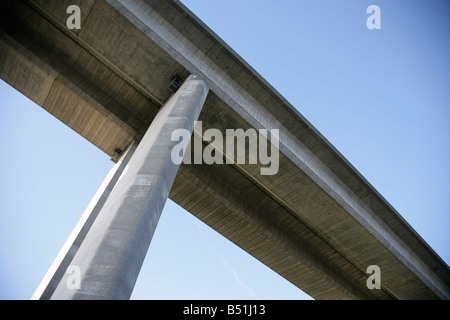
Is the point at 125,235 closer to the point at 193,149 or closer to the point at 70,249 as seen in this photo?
the point at 70,249

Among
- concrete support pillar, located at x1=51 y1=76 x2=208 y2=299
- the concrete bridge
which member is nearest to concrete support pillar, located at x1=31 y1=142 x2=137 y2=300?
the concrete bridge

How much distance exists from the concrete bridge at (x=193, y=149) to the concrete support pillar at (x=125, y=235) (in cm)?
3

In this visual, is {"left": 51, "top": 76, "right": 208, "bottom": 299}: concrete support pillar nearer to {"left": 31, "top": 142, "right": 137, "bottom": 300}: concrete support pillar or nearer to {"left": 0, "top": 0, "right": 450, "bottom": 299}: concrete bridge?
Result: {"left": 0, "top": 0, "right": 450, "bottom": 299}: concrete bridge

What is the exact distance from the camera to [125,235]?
14.0 ft

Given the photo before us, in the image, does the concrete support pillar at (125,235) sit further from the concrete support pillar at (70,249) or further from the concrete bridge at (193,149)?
the concrete support pillar at (70,249)

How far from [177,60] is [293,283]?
34.5ft

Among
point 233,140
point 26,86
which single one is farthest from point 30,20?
point 233,140

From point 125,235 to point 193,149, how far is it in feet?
23.8

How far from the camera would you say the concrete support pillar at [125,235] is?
12.2 ft

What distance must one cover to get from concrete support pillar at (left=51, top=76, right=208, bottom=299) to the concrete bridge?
3 cm

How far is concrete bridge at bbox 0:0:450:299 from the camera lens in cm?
719

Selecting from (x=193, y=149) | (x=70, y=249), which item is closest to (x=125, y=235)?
(x=70, y=249)
